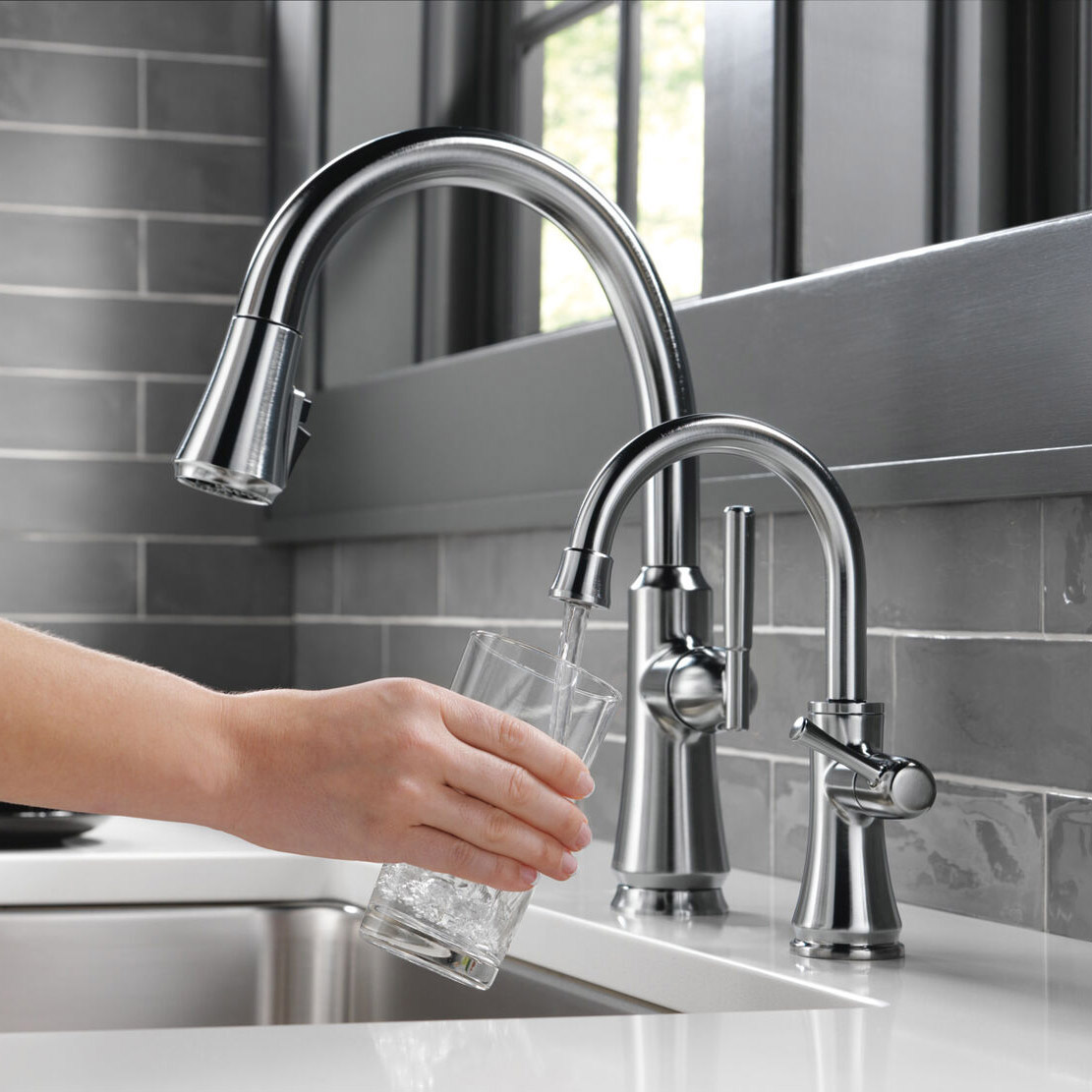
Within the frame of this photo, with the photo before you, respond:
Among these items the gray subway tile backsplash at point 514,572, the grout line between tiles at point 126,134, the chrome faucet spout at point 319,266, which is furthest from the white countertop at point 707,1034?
the grout line between tiles at point 126,134

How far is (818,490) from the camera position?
799 mm

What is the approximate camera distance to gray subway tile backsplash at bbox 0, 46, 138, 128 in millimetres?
1861

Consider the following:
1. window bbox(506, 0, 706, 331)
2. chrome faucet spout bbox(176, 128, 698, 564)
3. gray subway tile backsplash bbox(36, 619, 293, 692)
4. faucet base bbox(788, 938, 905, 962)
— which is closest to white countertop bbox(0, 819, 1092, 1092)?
faucet base bbox(788, 938, 905, 962)

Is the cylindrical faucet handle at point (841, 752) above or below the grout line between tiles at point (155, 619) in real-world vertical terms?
below

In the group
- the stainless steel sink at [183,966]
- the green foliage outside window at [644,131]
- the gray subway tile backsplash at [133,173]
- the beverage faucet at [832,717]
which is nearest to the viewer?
the beverage faucet at [832,717]

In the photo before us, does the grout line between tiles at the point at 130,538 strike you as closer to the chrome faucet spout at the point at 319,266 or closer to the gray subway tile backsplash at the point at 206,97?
the gray subway tile backsplash at the point at 206,97

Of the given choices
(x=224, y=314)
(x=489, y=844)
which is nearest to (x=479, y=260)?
(x=224, y=314)

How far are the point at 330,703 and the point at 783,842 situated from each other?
59 cm

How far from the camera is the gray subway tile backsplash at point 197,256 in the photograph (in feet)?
6.24

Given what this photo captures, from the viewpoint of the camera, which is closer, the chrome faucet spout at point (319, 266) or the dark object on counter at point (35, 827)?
the chrome faucet spout at point (319, 266)

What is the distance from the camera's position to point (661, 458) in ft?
2.66

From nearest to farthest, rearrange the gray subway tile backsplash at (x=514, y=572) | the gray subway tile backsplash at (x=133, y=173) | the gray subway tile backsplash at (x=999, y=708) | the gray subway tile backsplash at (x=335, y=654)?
1. the gray subway tile backsplash at (x=999, y=708)
2. the gray subway tile backsplash at (x=514, y=572)
3. the gray subway tile backsplash at (x=335, y=654)
4. the gray subway tile backsplash at (x=133, y=173)

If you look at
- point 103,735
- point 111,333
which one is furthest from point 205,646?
point 103,735

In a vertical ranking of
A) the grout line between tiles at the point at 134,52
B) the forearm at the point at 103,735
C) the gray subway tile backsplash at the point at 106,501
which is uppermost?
the grout line between tiles at the point at 134,52
